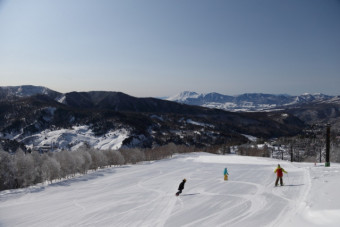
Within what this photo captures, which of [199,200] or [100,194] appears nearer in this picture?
[199,200]

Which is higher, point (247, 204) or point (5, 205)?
point (247, 204)

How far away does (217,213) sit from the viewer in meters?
18.1

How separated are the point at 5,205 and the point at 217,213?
19590 mm

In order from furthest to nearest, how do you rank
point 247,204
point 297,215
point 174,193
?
1. point 174,193
2. point 247,204
3. point 297,215

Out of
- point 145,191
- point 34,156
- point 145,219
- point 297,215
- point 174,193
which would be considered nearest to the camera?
point 297,215

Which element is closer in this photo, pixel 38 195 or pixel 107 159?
pixel 38 195

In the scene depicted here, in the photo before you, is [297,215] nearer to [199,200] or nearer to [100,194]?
[199,200]

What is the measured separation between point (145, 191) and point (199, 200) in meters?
7.11

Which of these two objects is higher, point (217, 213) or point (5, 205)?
point (217, 213)

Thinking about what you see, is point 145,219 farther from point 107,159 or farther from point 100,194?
point 107,159

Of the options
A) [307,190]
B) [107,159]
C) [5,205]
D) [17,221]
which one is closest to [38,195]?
[5,205]

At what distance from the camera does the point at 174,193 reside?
25.3 m

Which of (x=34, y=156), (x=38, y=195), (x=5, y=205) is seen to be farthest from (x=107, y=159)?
(x=5, y=205)

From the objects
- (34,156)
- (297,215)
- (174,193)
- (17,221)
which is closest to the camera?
(297,215)
